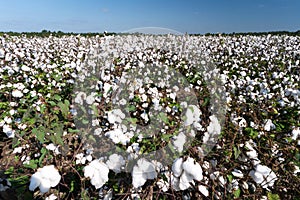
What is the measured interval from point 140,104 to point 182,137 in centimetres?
219

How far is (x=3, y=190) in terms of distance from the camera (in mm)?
1941

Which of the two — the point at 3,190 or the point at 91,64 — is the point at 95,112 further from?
the point at 91,64

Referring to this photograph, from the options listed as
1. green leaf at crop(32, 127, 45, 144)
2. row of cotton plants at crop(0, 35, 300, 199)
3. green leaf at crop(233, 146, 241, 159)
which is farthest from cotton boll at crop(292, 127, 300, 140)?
green leaf at crop(32, 127, 45, 144)

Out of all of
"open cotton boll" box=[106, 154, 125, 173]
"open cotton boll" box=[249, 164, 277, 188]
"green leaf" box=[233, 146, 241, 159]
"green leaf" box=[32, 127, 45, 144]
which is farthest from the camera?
"green leaf" box=[32, 127, 45, 144]

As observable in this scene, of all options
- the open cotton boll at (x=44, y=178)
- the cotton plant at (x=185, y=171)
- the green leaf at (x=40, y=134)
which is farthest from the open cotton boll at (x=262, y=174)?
the green leaf at (x=40, y=134)

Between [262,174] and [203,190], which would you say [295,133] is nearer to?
[262,174]

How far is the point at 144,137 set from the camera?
9.03ft

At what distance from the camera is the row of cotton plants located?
1.65m

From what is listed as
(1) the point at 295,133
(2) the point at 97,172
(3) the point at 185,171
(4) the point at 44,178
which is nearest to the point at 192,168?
(3) the point at 185,171

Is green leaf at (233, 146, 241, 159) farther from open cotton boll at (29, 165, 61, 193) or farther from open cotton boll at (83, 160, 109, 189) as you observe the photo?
open cotton boll at (29, 165, 61, 193)

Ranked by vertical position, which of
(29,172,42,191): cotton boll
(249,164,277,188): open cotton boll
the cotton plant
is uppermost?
the cotton plant

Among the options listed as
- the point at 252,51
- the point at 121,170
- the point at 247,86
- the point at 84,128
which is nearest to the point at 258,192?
the point at 121,170

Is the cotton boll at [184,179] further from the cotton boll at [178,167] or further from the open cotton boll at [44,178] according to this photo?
the open cotton boll at [44,178]

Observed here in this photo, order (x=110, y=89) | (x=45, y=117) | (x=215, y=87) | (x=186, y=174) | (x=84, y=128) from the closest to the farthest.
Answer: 1. (x=186, y=174)
2. (x=45, y=117)
3. (x=84, y=128)
4. (x=110, y=89)
5. (x=215, y=87)
